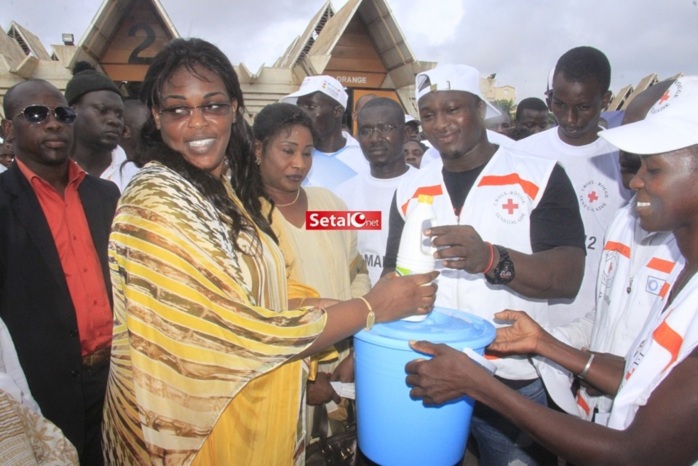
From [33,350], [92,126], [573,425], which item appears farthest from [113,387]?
[92,126]

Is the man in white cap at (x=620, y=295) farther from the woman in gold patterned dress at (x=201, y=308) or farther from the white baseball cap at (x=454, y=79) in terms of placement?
the white baseball cap at (x=454, y=79)

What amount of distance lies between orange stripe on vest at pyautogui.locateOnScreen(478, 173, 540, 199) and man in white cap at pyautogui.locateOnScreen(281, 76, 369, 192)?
6.45 ft

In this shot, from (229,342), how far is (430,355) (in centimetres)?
65

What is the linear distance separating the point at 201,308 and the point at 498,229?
1397mm

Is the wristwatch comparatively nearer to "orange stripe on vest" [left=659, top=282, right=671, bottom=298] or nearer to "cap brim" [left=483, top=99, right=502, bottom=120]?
"orange stripe on vest" [left=659, top=282, right=671, bottom=298]

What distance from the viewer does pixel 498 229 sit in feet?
7.06

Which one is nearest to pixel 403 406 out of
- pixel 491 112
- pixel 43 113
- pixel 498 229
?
pixel 498 229

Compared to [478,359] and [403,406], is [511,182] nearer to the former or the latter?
[478,359]

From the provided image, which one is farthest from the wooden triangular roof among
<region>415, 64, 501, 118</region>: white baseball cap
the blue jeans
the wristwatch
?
the blue jeans

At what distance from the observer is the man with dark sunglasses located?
3664 mm

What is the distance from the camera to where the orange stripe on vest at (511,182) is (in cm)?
215

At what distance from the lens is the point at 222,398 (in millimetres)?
1465

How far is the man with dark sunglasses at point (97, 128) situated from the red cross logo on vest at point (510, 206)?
2.86 m

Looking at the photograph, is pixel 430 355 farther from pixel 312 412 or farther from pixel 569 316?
pixel 569 316
